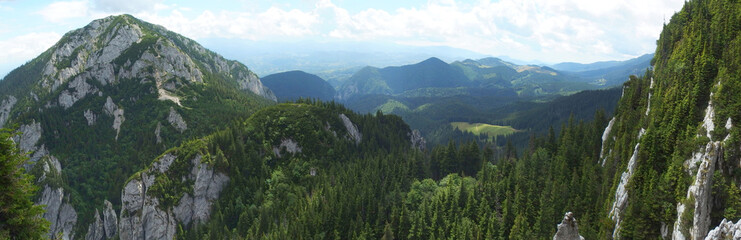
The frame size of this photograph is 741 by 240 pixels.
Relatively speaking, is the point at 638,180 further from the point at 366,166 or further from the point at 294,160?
the point at 294,160

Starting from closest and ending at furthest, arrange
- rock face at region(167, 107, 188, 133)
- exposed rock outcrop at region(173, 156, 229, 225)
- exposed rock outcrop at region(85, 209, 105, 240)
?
exposed rock outcrop at region(173, 156, 229, 225), exposed rock outcrop at region(85, 209, 105, 240), rock face at region(167, 107, 188, 133)

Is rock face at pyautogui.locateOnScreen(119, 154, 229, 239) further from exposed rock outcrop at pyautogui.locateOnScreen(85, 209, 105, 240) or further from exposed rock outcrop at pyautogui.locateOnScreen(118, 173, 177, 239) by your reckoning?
exposed rock outcrop at pyautogui.locateOnScreen(85, 209, 105, 240)

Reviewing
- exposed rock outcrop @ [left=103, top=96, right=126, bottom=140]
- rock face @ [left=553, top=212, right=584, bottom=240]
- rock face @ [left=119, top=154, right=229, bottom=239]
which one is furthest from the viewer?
exposed rock outcrop @ [left=103, top=96, right=126, bottom=140]

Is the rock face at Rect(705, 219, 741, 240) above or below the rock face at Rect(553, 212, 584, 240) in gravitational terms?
above

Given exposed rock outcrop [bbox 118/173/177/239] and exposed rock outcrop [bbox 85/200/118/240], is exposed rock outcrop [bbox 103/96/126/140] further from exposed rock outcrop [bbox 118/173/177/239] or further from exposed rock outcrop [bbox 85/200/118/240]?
exposed rock outcrop [bbox 118/173/177/239]

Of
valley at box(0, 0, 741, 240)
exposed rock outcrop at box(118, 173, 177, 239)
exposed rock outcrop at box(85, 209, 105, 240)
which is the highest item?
valley at box(0, 0, 741, 240)

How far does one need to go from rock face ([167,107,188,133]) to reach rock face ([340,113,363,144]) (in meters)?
86.1

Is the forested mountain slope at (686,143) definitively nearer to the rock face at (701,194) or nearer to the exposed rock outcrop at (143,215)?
the rock face at (701,194)

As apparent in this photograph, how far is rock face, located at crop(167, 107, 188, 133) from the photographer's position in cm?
18850

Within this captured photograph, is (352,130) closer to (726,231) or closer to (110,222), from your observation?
(110,222)

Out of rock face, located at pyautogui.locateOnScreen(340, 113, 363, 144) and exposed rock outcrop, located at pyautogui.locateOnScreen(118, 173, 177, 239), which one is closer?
exposed rock outcrop, located at pyautogui.locateOnScreen(118, 173, 177, 239)

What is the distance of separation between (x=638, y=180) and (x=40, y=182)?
661 ft

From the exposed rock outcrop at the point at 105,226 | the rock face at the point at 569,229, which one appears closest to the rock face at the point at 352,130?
the exposed rock outcrop at the point at 105,226

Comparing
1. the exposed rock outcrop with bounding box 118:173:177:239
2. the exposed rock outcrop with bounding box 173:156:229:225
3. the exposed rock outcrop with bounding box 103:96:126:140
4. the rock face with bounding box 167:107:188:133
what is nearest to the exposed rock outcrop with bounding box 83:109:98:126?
the exposed rock outcrop with bounding box 103:96:126:140
